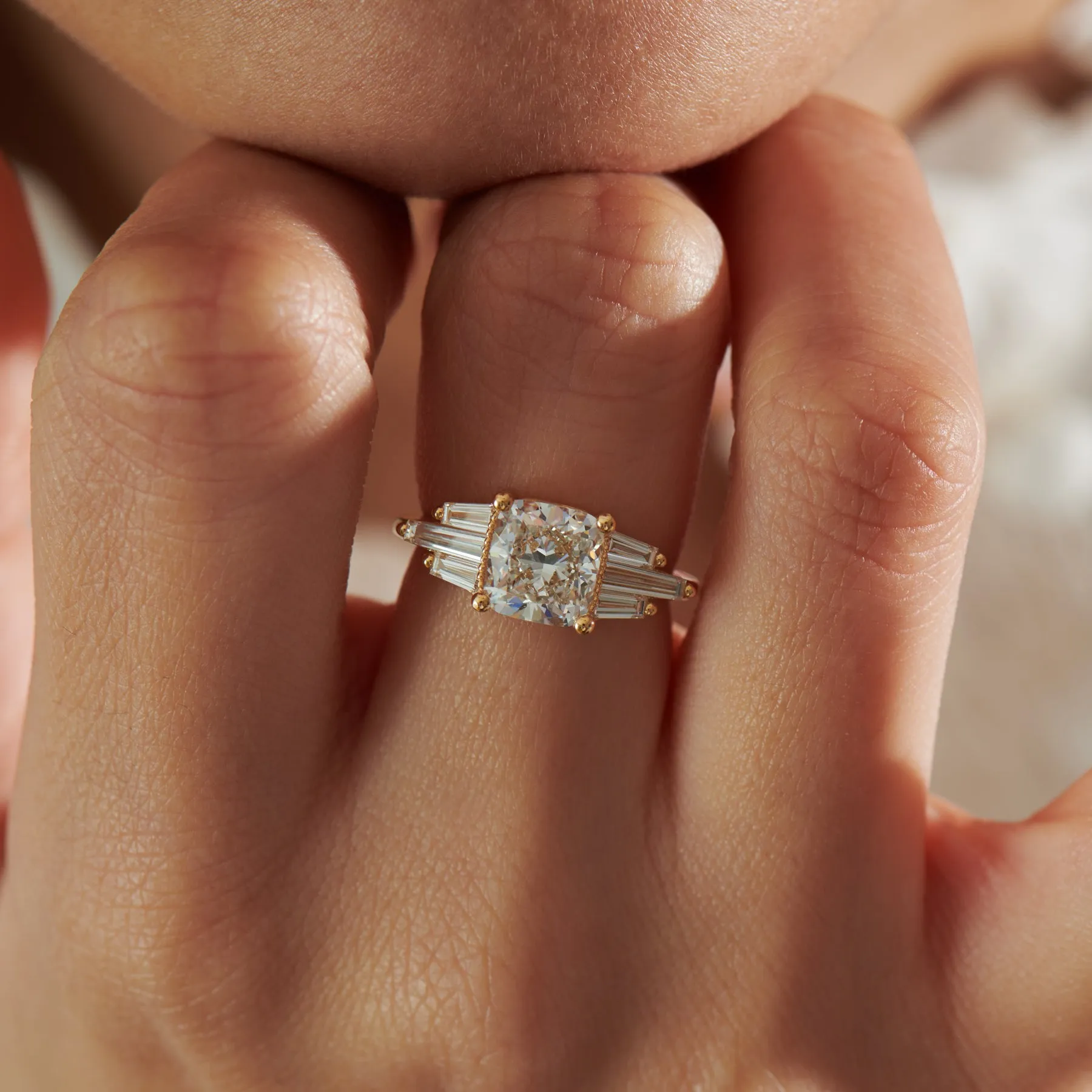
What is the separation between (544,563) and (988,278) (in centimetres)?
100

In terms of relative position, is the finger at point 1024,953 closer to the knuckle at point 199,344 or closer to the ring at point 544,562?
the ring at point 544,562

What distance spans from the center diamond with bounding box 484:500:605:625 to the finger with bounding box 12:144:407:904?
0.32 feet

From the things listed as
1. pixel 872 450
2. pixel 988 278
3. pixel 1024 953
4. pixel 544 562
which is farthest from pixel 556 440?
pixel 988 278

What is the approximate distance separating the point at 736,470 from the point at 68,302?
1.32ft

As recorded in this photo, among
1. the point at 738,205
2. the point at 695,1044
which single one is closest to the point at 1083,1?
the point at 738,205

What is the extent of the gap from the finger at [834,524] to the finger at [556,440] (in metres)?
0.05

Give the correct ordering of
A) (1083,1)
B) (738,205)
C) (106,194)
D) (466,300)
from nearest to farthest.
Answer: (466,300) < (738,205) < (106,194) < (1083,1)

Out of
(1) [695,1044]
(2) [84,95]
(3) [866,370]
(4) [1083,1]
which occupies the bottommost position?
(1) [695,1044]

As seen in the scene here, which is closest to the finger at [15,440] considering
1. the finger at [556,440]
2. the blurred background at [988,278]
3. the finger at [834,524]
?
the blurred background at [988,278]

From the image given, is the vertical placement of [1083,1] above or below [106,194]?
above

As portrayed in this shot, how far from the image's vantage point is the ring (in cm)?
66

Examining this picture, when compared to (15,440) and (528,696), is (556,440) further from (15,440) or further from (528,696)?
(15,440)

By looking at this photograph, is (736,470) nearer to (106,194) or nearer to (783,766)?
(783,766)

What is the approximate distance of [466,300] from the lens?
0.67m
